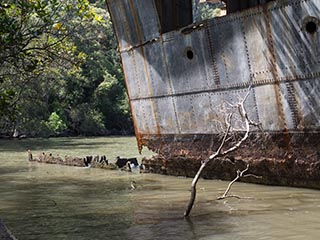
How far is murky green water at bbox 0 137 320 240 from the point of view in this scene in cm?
720

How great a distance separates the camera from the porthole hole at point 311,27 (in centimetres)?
951

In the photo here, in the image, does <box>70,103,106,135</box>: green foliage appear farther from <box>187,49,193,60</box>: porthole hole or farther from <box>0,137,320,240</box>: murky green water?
<box>187,49,193,60</box>: porthole hole

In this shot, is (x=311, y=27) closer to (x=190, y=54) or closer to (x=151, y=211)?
(x=190, y=54)

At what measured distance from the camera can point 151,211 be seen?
895 cm

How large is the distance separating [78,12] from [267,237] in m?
5.74

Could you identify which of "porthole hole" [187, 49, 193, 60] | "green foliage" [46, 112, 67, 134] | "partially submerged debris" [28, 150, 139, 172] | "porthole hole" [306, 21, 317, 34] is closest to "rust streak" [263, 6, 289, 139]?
"porthole hole" [306, 21, 317, 34]

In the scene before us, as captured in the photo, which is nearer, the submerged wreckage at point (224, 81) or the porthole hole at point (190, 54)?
the submerged wreckage at point (224, 81)

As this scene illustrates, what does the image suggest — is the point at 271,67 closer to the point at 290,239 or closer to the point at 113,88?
the point at 290,239

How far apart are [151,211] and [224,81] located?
4.00 meters

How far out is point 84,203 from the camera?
1009cm

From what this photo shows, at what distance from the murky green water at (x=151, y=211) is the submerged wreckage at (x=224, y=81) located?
2.24 ft

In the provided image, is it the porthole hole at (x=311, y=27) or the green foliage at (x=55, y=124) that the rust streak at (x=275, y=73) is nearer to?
the porthole hole at (x=311, y=27)

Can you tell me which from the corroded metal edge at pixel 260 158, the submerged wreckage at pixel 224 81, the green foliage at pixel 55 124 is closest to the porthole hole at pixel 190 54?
the submerged wreckage at pixel 224 81

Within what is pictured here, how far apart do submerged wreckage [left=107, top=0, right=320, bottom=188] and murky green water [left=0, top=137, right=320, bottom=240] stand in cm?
68
